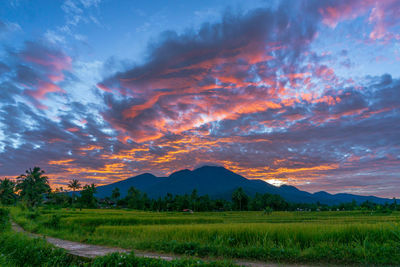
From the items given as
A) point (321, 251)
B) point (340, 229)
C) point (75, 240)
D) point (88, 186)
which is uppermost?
point (88, 186)

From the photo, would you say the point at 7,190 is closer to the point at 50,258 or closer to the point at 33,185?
the point at 33,185

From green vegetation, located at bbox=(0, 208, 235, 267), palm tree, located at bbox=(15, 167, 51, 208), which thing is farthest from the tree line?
green vegetation, located at bbox=(0, 208, 235, 267)

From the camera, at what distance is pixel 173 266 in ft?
20.4

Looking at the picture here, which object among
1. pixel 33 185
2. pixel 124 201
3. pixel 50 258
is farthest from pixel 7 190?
pixel 50 258

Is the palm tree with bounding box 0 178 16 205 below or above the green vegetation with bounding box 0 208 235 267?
above

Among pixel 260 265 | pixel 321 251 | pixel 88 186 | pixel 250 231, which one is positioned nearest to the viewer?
pixel 260 265

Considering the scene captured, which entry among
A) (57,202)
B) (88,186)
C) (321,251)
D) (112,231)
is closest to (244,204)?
(88,186)

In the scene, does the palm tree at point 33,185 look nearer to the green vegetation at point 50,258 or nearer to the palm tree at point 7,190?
the palm tree at point 7,190

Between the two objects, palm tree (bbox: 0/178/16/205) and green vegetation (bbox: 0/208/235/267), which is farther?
palm tree (bbox: 0/178/16/205)

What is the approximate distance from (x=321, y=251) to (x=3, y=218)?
734 inches

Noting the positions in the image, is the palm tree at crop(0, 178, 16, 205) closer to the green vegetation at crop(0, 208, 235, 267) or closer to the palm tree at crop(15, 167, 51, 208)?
the palm tree at crop(15, 167, 51, 208)

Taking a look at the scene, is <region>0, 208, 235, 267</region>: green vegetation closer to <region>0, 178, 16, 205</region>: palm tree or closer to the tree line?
the tree line

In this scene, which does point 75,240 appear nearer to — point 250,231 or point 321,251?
point 250,231

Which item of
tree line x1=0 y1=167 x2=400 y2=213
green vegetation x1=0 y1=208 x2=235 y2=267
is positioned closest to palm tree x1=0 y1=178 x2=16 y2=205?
tree line x1=0 y1=167 x2=400 y2=213
